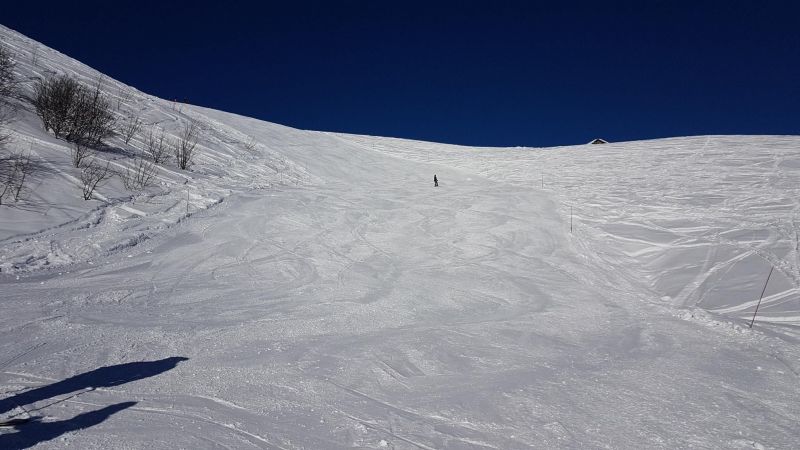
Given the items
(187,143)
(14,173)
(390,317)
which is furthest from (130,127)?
(390,317)

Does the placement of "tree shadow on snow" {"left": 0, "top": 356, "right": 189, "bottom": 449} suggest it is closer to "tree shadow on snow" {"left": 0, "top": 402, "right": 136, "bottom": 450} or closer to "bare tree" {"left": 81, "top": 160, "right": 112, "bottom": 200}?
"tree shadow on snow" {"left": 0, "top": 402, "right": 136, "bottom": 450}

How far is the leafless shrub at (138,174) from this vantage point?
1089cm

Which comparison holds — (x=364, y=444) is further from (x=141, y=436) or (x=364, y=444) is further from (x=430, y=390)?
(x=141, y=436)

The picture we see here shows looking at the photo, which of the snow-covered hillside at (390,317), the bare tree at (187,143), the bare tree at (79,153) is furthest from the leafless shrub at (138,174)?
the bare tree at (187,143)

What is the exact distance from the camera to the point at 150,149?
14.2 meters

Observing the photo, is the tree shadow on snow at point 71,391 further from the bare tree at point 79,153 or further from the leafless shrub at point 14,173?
the bare tree at point 79,153

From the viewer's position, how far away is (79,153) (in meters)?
10.6

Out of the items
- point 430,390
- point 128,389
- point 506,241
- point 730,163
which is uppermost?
point 730,163

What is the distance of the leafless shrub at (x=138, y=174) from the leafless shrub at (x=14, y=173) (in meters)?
1.82

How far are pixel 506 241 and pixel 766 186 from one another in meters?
9.22

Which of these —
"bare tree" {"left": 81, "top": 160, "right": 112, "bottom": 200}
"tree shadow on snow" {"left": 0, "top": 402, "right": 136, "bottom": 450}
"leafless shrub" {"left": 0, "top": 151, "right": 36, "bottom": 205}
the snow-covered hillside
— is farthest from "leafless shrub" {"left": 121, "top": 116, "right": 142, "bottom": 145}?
"tree shadow on snow" {"left": 0, "top": 402, "right": 136, "bottom": 450}

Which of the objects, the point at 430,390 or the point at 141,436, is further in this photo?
the point at 430,390

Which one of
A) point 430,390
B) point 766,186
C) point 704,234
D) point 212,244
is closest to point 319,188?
point 212,244

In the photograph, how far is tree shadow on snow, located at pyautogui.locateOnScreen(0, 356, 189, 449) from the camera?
2996mm
